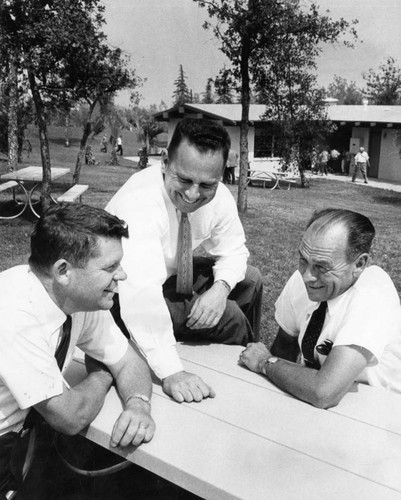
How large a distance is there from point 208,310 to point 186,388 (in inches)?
24.7

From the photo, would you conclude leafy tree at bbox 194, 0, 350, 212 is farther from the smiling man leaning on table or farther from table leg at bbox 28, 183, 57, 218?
the smiling man leaning on table

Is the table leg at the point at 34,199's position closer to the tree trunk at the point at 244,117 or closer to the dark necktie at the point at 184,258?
the tree trunk at the point at 244,117

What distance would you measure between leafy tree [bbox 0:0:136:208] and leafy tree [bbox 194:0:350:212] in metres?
2.36

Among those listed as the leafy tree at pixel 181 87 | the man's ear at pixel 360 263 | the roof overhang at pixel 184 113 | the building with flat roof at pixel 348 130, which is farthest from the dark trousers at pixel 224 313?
the leafy tree at pixel 181 87

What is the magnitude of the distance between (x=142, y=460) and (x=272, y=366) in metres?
0.71

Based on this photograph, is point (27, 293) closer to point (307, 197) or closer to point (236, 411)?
point (236, 411)

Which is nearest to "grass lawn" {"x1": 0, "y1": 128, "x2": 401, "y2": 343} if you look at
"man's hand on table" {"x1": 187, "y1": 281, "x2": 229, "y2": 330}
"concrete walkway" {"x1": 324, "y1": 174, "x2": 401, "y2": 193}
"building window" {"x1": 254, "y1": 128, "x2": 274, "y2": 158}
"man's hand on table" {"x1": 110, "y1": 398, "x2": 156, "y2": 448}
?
"concrete walkway" {"x1": 324, "y1": 174, "x2": 401, "y2": 193}

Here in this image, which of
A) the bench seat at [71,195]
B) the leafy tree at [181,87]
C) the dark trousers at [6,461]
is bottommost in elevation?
the bench seat at [71,195]

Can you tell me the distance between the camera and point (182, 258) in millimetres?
3078

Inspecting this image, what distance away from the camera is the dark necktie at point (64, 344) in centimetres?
203

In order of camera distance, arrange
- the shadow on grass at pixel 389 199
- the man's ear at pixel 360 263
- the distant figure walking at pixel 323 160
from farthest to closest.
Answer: the distant figure walking at pixel 323 160 < the shadow on grass at pixel 389 199 < the man's ear at pixel 360 263

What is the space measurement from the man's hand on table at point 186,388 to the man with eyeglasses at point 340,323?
→ 0.29 meters

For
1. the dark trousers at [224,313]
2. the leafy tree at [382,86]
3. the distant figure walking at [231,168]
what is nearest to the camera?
the dark trousers at [224,313]

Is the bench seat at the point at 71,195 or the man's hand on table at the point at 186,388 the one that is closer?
the man's hand on table at the point at 186,388
